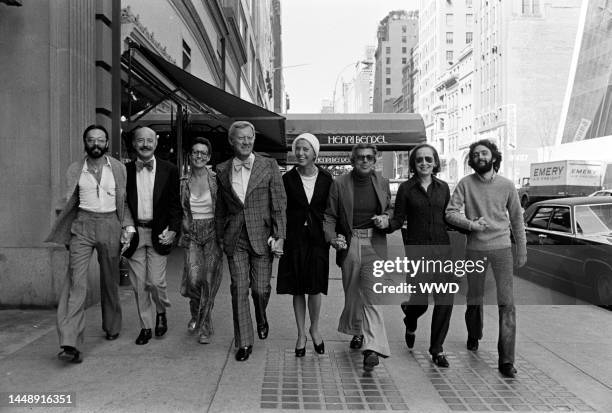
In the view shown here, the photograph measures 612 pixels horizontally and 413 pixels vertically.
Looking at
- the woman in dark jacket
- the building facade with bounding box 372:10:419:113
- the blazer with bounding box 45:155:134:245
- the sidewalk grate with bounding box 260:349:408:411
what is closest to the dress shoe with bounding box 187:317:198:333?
the sidewalk grate with bounding box 260:349:408:411

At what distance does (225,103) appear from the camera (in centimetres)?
962

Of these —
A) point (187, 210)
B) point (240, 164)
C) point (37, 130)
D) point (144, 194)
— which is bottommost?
Answer: point (187, 210)

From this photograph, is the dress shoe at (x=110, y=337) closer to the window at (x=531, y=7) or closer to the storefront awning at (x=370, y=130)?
the window at (x=531, y=7)

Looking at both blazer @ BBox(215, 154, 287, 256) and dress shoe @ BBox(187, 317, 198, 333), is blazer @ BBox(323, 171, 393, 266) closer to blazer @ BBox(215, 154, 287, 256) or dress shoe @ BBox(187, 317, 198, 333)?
blazer @ BBox(215, 154, 287, 256)

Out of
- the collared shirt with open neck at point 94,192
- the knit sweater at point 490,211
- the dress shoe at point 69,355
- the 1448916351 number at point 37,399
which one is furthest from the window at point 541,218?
the 1448916351 number at point 37,399

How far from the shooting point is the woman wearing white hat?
181 inches

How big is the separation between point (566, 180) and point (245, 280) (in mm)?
27864

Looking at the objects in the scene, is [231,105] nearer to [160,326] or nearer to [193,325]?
[193,325]

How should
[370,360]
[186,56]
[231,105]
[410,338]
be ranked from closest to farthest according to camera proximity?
1. [370,360]
2. [410,338]
3. [231,105]
4. [186,56]

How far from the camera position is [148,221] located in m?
5.04

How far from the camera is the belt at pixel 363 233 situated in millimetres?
4559

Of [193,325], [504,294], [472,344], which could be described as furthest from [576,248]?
[193,325]

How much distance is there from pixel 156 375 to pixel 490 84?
6384 centimetres

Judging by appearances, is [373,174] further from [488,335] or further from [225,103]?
[225,103]
